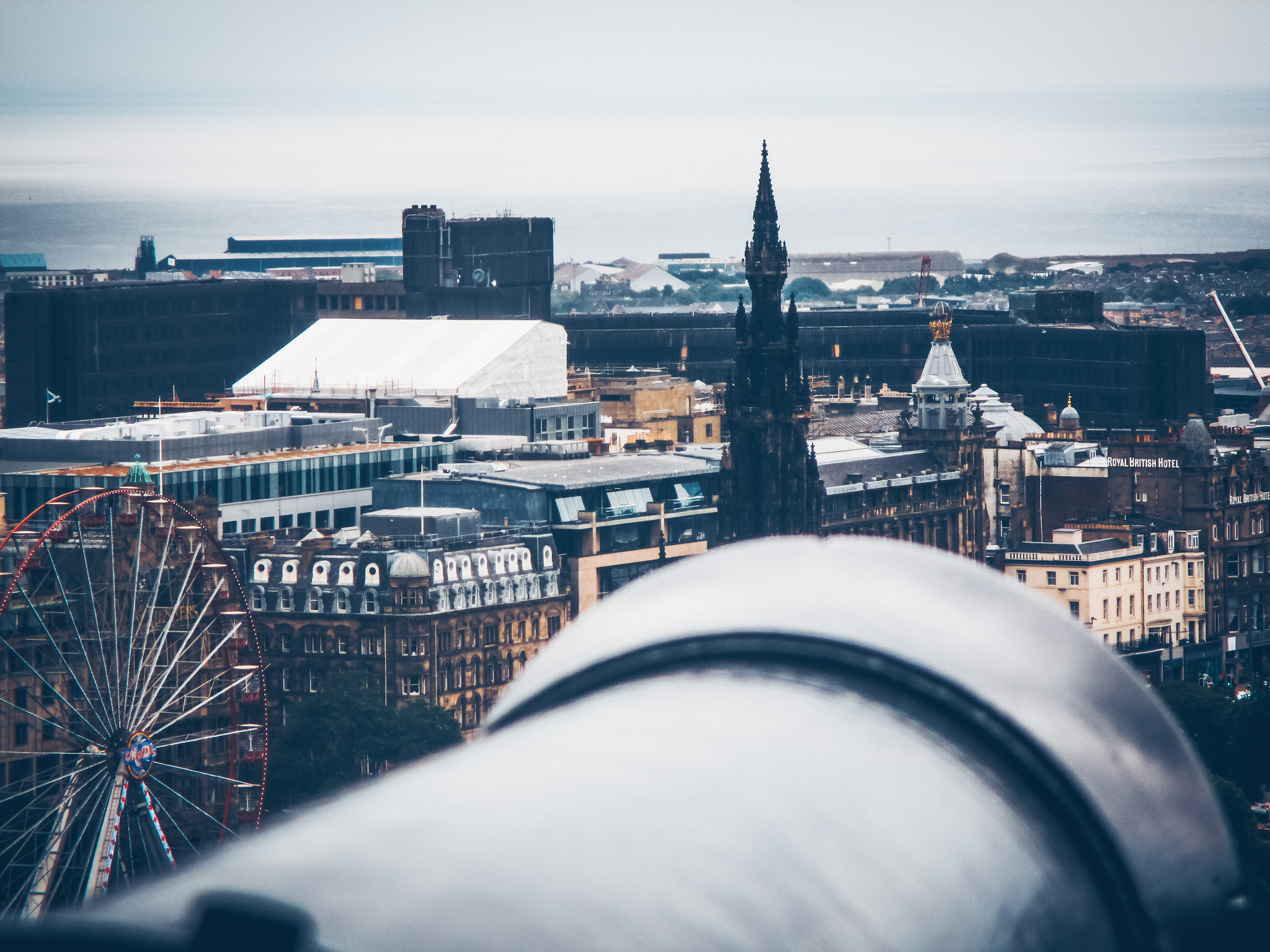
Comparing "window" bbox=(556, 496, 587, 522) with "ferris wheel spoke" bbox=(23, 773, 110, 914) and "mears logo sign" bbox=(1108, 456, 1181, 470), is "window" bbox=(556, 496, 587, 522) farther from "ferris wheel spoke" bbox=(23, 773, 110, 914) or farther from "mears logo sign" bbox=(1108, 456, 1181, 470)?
"ferris wheel spoke" bbox=(23, 773, 110, 914)

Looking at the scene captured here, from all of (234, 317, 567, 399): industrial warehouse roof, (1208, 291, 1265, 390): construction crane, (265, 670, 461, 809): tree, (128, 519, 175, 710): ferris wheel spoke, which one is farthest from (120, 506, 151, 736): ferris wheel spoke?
(1208, 291, 1265, 390): construction crane

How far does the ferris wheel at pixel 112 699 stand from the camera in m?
37.4

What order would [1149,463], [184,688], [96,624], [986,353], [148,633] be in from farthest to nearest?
[986,353] < [1149,463] < [184,688] < [148,633] < [96,624]

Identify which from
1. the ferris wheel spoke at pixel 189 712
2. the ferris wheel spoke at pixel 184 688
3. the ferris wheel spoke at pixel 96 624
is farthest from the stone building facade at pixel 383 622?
the ferris wheel spoke at pixel 96 624

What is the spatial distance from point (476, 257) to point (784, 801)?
411 feet

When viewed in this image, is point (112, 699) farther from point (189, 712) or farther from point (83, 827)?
point (83, 827)

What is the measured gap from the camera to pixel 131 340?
122m

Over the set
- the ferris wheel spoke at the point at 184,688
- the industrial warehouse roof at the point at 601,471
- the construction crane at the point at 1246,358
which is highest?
the construction crane at the point at 1246,358

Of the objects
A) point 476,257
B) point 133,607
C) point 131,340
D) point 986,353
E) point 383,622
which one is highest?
point 476,257

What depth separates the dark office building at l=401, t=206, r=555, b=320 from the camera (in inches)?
5079

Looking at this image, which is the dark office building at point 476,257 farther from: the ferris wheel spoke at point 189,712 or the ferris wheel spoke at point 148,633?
the ferris wheel spoke at point 189,712

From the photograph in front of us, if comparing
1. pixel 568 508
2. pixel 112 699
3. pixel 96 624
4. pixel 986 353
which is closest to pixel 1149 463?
pixel 568 508

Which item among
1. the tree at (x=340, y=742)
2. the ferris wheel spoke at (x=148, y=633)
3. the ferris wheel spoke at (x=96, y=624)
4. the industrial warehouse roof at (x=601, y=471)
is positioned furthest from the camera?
the industrial warehouse roof at (x=601, y=471)

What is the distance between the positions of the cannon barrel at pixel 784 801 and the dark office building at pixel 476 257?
401ft
